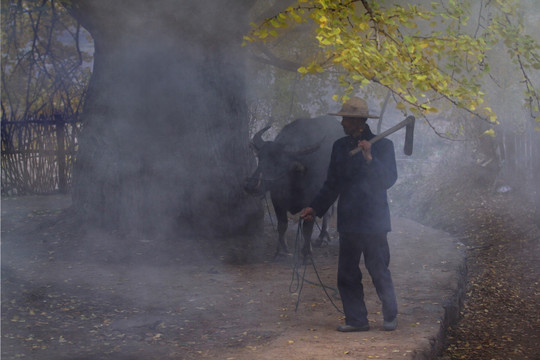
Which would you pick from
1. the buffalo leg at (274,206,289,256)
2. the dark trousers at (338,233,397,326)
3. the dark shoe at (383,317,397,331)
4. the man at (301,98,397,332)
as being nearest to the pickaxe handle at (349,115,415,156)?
the man at (301,98,397,332)

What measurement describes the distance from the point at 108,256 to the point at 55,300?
167cm

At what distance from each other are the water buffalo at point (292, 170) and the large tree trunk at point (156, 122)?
811 millimetres

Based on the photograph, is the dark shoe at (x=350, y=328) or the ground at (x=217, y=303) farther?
the dark shoe at (x=350, y=328)

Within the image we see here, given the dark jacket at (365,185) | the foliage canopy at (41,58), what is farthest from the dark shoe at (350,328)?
Answer: the foliage canopy at (41,58)

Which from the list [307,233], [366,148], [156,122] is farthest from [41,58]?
[366,148]

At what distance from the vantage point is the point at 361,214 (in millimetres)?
5125

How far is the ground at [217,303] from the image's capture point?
16.1 ft

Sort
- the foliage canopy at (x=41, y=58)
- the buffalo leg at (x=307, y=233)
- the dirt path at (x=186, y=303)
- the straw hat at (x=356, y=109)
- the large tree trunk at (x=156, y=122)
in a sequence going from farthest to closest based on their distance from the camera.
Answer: the foliage canopy at (x=41, y=58) < the large tree trunk at (x=156, y=122) < the buffalo leg at (x=307, y=233) < the straw hat at (x=356, y=109) < the dirt path at (x=186, y=303)

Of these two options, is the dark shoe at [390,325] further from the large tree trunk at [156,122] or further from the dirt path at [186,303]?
the large tree trunk at [156,122]

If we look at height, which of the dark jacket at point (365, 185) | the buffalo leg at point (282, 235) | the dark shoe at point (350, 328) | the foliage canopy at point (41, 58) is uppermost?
the foliage canopy at point (41, 58)

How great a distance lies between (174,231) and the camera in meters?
8.42

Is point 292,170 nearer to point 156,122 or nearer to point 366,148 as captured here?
point 156,122

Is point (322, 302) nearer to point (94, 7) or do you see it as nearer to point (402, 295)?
point (402, 295)

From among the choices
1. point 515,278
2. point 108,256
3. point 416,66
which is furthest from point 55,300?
point 515,278
